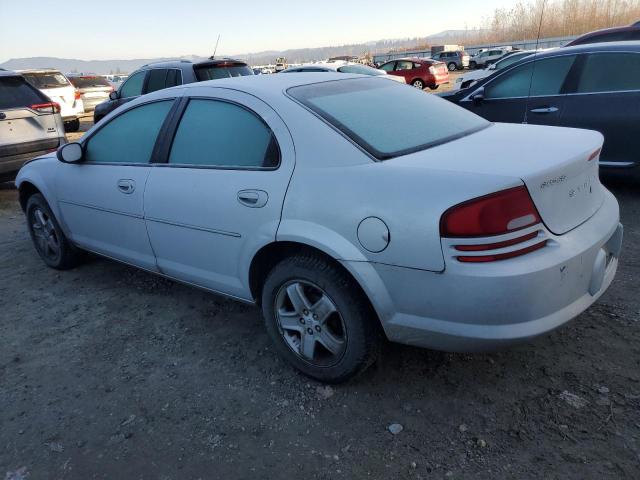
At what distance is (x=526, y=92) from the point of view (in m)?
5.71

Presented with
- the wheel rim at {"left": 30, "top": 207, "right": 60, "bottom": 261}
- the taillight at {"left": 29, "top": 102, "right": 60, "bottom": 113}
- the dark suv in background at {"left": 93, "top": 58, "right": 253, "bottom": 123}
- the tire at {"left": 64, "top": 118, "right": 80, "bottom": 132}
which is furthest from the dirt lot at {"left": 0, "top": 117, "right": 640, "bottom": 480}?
the tire at {"left": 64, "top": 118, "right": 80, "bottom": 132}

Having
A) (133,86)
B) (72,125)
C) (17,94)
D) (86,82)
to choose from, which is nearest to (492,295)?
(17,94)

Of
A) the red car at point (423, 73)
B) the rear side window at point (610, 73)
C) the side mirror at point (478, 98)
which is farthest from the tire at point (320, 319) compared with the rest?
the red car at point (423, 73)

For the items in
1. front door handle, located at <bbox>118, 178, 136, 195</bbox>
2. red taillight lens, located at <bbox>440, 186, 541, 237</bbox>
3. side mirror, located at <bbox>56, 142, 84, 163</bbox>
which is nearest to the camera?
red taillight lens, located at <bbox>440, 186, 541, 237</bbox>

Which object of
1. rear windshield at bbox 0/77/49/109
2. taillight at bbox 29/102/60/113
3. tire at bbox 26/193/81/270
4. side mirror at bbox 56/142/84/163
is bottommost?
tire at bbox 26/193/81/270

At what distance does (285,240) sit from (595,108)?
4170 mm

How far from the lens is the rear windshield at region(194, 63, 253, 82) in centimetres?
859

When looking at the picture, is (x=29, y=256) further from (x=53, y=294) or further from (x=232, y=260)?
(x=232, y=260)

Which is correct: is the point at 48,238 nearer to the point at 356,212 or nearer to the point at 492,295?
the point at 356,212

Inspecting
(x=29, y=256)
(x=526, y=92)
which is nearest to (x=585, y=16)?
(x=526, y=92)

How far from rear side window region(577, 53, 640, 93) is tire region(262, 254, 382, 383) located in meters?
4.24

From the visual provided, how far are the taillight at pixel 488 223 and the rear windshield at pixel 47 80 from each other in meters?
12.9

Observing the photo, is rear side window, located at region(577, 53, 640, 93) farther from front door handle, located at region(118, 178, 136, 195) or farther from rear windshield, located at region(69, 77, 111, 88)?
rear windshield, located at region(69, 77, 111, 88)

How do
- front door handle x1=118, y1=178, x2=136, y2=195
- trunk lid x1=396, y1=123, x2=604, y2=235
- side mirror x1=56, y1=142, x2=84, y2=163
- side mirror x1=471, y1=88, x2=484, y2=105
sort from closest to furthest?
1. trunk lid x1=396, y1=123, x2=604, y2=235
2. front door handle x1=118, y1=178, x2=136, y2=195
3. side mirror x1=56, y1=142, x2=84, y2=163
4. side mirror x1=471, y1=88, x2=484, y2=105
